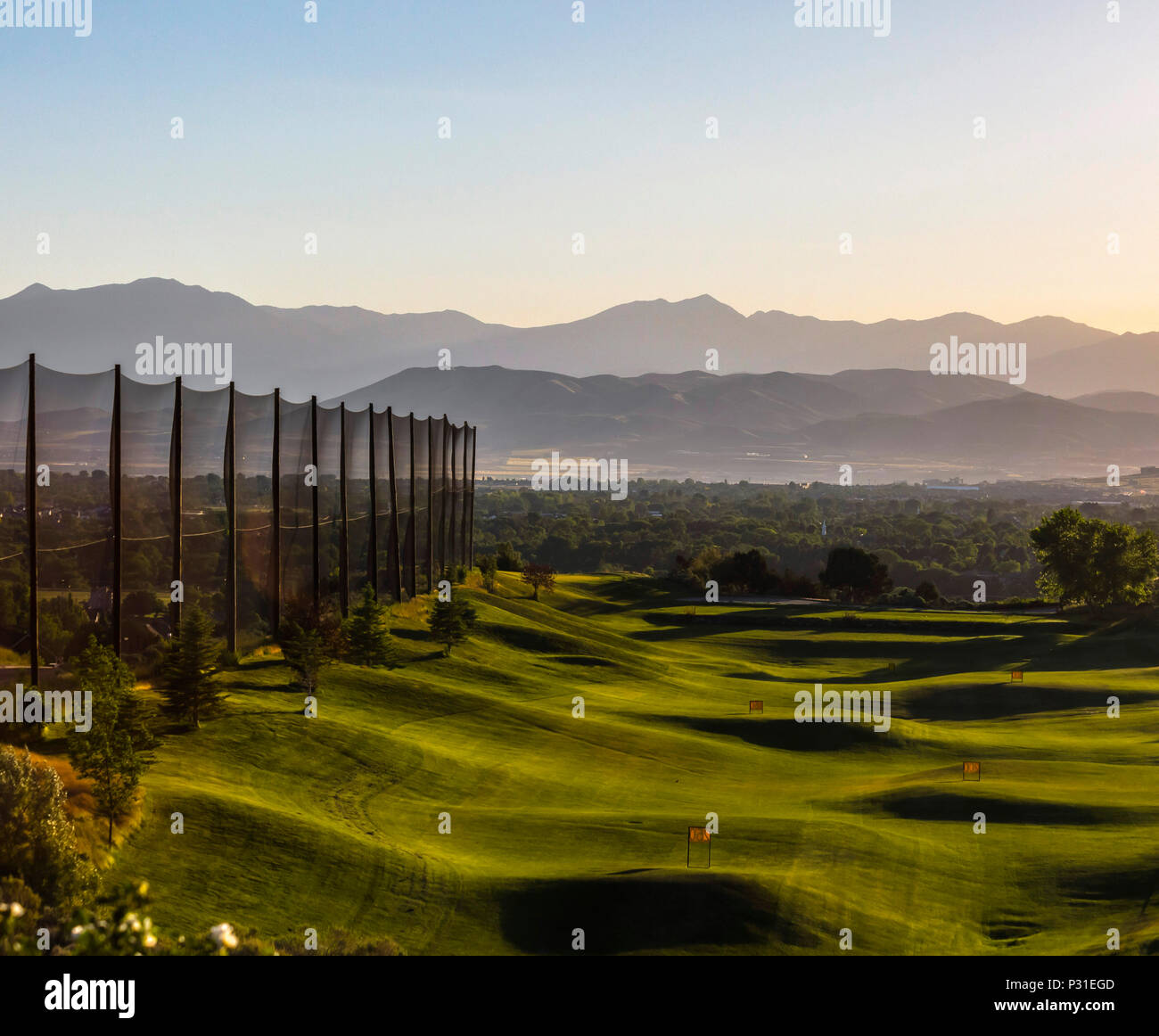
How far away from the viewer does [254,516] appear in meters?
39.9

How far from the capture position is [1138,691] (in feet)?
186

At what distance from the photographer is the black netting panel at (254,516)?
39.1 m

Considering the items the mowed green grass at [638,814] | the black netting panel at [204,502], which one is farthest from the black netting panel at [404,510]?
the black netting panel at [204,502]

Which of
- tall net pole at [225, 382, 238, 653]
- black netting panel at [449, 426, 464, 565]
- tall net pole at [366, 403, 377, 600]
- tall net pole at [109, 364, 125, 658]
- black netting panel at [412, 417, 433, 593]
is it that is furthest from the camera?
black netting panel at [449, 426, 464, 565]

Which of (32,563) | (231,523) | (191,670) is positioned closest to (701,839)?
(191,670)

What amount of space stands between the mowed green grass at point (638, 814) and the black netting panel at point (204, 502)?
139 inches

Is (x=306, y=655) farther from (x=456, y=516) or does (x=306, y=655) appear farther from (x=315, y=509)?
(x=456, y=516)

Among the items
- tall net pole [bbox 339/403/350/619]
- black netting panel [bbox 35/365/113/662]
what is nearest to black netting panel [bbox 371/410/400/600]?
tall net pole [bbox 339/403/350/619]

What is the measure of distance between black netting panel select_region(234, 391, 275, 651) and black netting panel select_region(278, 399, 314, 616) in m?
1.18

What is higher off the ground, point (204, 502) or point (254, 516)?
point (204, 502)

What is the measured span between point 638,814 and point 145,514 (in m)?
16.3

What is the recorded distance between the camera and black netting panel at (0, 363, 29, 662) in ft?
88.2

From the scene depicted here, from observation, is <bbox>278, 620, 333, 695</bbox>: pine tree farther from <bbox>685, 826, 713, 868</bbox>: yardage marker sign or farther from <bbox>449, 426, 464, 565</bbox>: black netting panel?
<bbox>449, 426, 464, 565</bbox>: black netting panel

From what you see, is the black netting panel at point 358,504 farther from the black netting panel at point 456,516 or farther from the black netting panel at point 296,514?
the black netting panel at point 456,516
